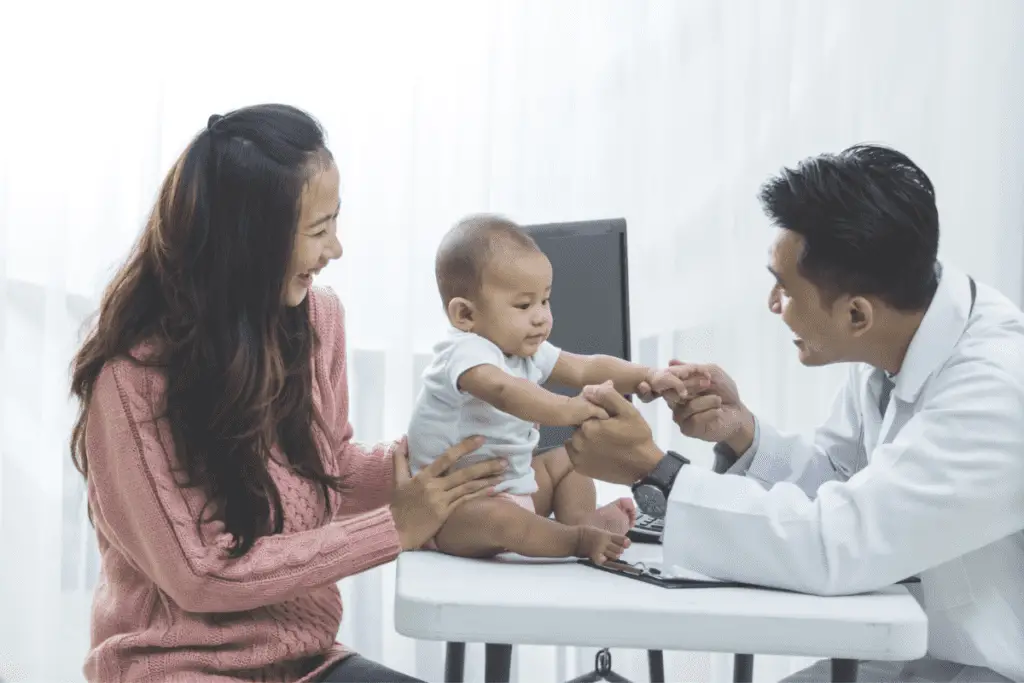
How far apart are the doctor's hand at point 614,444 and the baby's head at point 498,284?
17 centimetres

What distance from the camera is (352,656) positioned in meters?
1.59

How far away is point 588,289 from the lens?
6.81 feet

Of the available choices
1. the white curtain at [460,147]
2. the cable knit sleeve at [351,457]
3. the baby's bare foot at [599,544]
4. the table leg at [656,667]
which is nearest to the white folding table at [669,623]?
the baby's bare foot at [599,544]

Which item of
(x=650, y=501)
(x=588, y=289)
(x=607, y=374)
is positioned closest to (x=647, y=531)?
(x=650, y=501)

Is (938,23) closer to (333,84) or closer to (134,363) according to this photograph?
(333,84)

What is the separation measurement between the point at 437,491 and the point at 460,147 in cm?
149

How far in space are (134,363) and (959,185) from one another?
2.25 meters

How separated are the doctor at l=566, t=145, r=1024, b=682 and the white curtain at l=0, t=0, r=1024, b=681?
1288mm

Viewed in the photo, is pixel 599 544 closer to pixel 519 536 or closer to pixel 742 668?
pixel 519 536

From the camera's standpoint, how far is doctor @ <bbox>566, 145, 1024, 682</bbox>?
1.35 m

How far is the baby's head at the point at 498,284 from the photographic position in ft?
5.52

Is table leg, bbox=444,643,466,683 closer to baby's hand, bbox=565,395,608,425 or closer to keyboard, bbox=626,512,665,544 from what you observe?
keyboard, bbox=626,512,665,544

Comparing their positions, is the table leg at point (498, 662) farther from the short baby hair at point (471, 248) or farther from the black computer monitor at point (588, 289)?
the black computer monitor at point (588, 289)

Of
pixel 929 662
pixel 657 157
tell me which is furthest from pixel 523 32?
pixel 929 662
